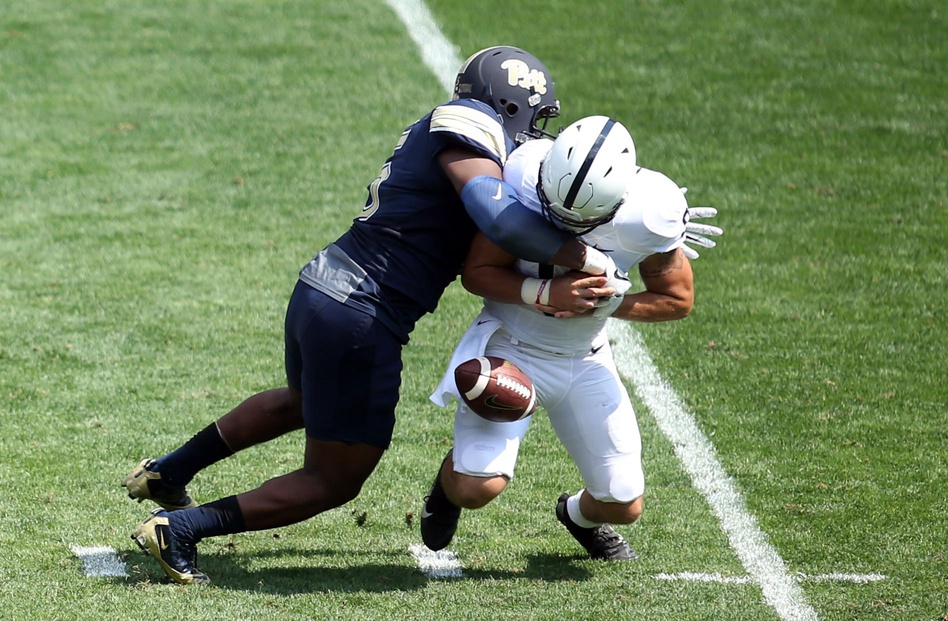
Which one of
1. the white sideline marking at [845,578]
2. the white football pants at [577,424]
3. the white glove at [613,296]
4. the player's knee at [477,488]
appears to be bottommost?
the white sideline marking at [845,578]

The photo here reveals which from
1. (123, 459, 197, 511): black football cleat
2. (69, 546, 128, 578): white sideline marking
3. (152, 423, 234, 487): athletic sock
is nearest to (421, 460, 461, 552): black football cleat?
(152, 423, 234, 487): athletic sock

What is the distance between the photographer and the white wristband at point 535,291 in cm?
386

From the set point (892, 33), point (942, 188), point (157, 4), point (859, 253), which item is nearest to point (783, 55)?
point (892, 33)

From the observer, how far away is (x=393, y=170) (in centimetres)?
401

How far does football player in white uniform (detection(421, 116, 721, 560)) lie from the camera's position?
3.76 m

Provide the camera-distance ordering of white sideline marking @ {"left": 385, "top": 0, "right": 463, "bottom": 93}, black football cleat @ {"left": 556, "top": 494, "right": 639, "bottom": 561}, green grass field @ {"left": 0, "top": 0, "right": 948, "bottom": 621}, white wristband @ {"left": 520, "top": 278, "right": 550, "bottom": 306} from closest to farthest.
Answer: white wristband @ {"left": 520, "top": 278, "right": 550, "bottom": 306}, green grass field @ {"left": 0, "top": 0, "right": 948, "bottom": 621}, black football cleat @ {"left": 556, "top": 494, "right": 639, "bottom": 561}, white sideline marking @ {"left": 385, "top": 0, "right": 463, "bottom": 93}

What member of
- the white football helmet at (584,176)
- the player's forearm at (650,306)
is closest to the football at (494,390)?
the player's forearm at (650,306)

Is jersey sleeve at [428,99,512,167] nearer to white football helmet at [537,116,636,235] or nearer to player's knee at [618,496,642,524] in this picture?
white football helmet at [537,116,636,235]

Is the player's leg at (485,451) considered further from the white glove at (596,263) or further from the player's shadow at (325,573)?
the white glove at (596,263)

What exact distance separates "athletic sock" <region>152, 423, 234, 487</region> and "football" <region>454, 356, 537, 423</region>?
108 centimetres

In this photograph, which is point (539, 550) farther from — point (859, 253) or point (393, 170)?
point (859, 253)

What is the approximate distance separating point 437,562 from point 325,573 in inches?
15.8

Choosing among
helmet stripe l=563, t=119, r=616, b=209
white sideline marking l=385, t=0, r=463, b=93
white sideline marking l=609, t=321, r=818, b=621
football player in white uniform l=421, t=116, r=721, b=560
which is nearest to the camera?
helmet stripe l=563, t=119, r=616, b=209

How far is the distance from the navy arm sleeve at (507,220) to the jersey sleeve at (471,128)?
0.43ft
